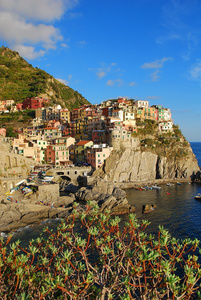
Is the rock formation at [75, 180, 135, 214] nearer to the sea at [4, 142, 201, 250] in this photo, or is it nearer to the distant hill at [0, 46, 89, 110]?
the sea at [4, 142, 201, 250]

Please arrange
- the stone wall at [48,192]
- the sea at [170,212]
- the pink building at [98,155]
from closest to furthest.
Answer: the sea at [170,212]
the stone wall at [48,192]
the pink building at [98,155]

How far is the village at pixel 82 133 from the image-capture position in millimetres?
70688

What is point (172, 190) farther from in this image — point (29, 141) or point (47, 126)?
point (47, 126)

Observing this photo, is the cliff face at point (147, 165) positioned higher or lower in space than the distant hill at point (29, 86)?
lower

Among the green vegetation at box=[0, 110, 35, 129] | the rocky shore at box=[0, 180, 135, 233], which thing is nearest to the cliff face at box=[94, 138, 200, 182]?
the rocky shore at box=[0, 180, 135, 233]

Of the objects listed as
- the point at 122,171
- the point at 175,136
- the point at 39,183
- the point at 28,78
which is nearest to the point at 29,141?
the point at 39,183

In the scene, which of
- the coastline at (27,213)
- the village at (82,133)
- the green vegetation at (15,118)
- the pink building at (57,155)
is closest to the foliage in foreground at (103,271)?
the coastline at (27,213)

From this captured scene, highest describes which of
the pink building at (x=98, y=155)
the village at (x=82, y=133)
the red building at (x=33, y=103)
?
the red building at (x=33, y=103)

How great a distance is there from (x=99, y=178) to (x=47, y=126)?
39.6 m

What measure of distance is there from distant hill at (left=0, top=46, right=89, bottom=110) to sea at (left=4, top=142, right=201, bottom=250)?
8250 centimetres

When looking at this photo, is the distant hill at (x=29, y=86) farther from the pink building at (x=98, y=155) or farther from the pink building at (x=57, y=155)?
the pink building at (x=98, y=155)

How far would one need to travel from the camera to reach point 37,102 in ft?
368

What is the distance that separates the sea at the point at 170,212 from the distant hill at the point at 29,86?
3248 inches

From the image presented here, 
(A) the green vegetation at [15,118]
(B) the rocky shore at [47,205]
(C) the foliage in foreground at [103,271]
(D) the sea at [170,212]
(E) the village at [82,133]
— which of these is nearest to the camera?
(C) the foliage in foreground at [103,271]
